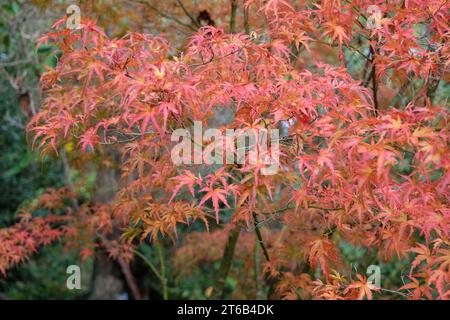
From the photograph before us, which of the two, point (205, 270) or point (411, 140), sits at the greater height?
point (411, 140)

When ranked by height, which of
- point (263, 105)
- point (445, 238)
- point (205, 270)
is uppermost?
point (263, 105)

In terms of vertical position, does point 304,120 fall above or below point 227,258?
above

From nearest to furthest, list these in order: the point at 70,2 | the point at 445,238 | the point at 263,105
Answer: the point at 445,238 < the point at 263,105 < the point at 70,2

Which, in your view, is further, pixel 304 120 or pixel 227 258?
pixel 227 258

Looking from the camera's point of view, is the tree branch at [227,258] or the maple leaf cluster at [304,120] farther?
the tree branch at [227,258]

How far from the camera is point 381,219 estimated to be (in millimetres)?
2002

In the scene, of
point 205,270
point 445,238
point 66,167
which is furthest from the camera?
point 205,270

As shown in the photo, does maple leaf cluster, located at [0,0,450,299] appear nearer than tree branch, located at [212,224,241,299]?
Yes

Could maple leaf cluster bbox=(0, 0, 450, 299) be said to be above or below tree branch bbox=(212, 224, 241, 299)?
above

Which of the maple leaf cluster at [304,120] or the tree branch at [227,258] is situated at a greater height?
the maple leaf cluster at [304,120]
